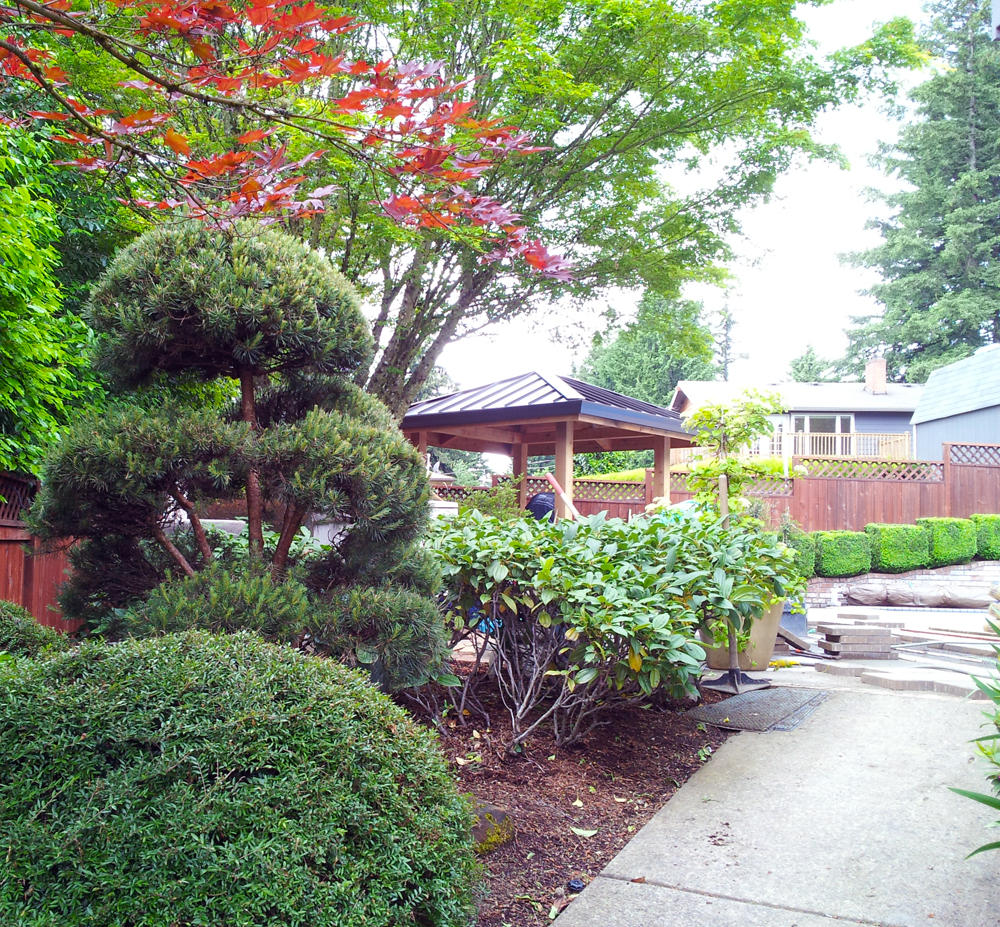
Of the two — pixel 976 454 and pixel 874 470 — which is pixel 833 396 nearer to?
pixel 976 454

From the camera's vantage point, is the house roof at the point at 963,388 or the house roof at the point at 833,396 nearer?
the house roof at the point at 963,388

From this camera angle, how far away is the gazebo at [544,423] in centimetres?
886

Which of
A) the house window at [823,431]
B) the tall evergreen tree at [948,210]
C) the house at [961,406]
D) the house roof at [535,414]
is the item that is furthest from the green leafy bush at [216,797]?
the tall evergreen tree at [948,210]

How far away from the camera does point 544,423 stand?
9766 mm

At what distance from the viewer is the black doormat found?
4.36 metres

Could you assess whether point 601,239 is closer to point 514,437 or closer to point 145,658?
point 514,437

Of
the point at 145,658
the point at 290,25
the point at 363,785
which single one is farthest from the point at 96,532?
the point at 290,25

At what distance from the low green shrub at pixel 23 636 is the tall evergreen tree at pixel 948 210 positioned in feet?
103

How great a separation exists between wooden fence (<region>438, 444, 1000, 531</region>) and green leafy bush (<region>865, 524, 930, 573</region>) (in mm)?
2006

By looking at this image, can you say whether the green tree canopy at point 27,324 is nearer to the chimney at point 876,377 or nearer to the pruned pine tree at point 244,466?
the pruned pine tree at point 244,466

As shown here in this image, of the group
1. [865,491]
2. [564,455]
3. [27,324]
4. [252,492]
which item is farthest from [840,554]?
[27,324]

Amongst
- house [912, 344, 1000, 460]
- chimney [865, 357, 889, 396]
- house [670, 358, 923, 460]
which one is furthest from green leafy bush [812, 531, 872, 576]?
chimney [865, 357, 889, 396]

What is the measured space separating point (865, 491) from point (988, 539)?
2.50 m

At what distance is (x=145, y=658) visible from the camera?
1887 millimetres
